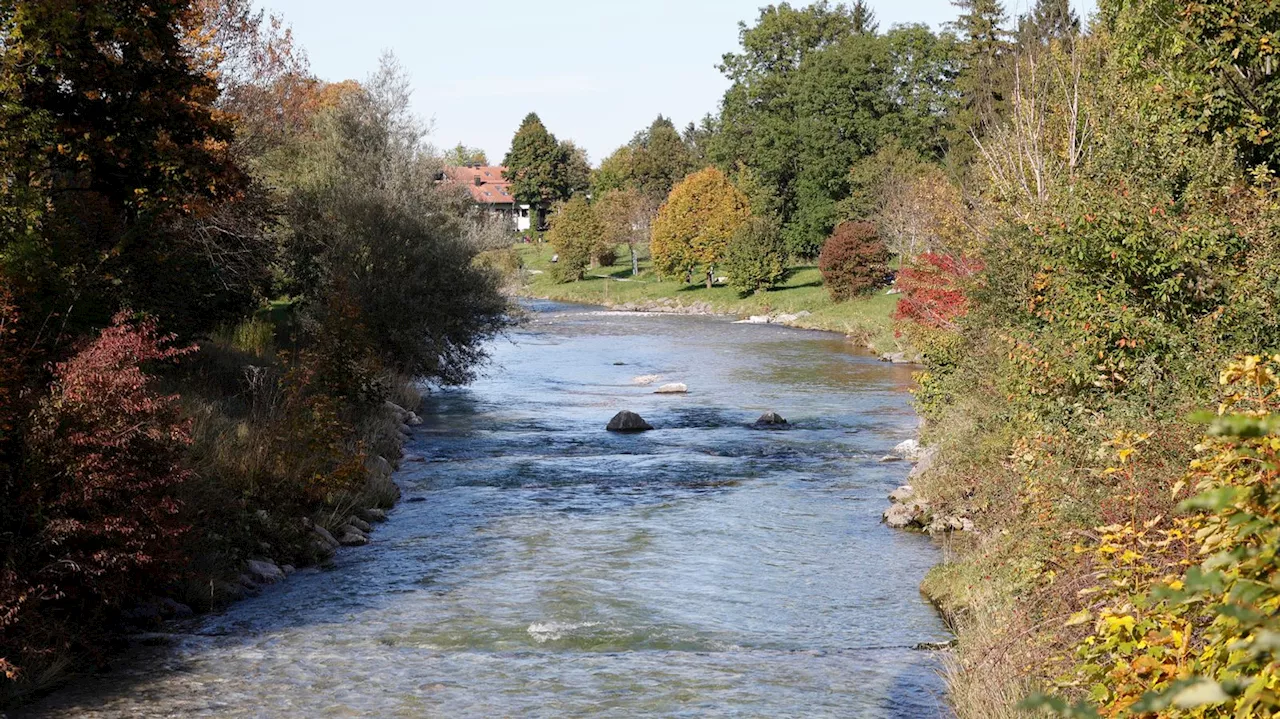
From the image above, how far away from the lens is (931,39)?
8050 cm

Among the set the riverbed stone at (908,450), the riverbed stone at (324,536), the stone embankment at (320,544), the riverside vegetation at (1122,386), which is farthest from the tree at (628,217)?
the riverbed stone at (324,536)

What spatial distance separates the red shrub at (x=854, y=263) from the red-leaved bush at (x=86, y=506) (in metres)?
51.5

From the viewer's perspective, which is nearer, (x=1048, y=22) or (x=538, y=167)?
(x=1048, y=22)

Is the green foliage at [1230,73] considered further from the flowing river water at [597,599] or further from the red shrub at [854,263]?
the red shrub at [854,263]

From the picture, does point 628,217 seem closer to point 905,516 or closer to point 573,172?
point 573,172

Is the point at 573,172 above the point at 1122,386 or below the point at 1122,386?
above

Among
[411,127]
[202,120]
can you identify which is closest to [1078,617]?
[202,120]

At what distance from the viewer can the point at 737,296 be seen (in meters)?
71.5

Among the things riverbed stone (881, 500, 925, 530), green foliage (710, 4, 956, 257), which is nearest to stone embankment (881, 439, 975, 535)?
riverbed stone (881, 500, 925, 530)

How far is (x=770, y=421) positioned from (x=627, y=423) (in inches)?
144

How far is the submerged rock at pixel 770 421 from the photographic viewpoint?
92.8 ft

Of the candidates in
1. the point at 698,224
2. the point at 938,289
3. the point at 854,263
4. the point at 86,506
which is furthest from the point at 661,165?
the point at 86,506

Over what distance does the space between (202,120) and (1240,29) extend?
15.0 metres

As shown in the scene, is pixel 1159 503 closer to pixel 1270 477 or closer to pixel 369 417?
pixel 1270 477
